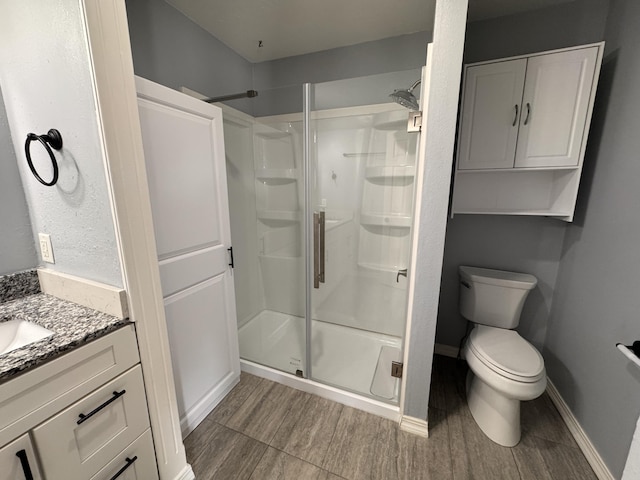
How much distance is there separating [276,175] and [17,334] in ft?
5.97

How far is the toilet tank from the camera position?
1.70 m

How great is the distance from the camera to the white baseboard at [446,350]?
2.12 m

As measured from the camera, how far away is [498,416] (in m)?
1.42

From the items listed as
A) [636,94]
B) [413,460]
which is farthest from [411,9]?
[413,460]

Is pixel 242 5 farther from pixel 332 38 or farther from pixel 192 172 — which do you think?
pixel 192 172

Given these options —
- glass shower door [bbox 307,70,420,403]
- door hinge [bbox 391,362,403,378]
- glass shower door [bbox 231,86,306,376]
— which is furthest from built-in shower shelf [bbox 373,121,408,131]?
door hinge [bbox 391,362,403,378]

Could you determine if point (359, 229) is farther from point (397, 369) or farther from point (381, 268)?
point (397, 369)

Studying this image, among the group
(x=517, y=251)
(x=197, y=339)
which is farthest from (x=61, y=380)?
(x=517, y=251)

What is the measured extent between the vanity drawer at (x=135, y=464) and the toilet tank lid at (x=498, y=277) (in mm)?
1973

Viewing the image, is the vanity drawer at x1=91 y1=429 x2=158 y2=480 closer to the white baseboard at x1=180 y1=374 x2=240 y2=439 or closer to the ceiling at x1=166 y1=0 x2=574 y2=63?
the white baseboard at x1=180 y1=374 x2=240 y2=439

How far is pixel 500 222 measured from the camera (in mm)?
1842

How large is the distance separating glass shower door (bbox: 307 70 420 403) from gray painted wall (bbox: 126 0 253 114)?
2.61 feet

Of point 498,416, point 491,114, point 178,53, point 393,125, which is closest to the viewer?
point 498,416

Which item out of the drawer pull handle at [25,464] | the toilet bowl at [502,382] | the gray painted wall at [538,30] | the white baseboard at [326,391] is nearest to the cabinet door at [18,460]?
the drawer pull handle at [25,464]
